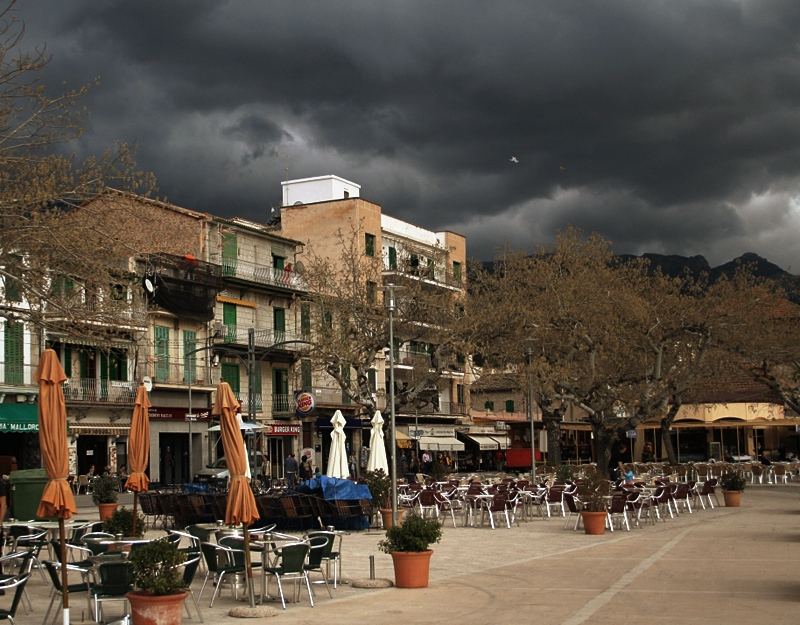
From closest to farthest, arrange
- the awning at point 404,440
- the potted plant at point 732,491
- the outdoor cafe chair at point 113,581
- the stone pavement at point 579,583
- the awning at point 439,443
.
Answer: the outdoor cafe chair at point 113,581
the stone pavement at point 579,583
the potted plant at point 732,491
the awning at point 404,440
the awning at point 439,443

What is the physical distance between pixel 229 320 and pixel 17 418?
13.7 meters

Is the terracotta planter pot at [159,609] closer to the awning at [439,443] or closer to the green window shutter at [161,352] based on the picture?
the green window shutter at [161,352]

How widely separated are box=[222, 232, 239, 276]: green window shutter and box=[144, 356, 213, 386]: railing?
4.65 meters

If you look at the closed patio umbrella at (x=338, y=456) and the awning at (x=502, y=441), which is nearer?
the closed patio umbrella at (x=338, y=456)

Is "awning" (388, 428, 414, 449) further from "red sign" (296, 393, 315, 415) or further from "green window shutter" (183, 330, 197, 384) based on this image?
"green window shutter" (183, 330, 197, 384)

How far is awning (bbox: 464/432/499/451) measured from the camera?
215 feet

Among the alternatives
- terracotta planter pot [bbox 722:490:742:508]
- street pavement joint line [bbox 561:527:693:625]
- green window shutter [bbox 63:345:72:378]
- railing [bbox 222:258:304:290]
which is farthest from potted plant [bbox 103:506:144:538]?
railing [bbox 222:258:304:290]

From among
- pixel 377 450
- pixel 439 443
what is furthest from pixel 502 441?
pixel 377 450

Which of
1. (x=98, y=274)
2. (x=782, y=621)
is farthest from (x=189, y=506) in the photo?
(x=782, y=621)

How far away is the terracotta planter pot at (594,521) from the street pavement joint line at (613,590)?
7.99ft

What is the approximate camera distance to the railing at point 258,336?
155 ft

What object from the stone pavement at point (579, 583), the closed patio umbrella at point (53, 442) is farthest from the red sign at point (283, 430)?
the closed patio umbrella at point (53, 442)

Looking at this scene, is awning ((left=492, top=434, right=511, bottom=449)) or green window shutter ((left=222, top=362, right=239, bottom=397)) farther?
awning ((left=492, top=434, right=511, bottom=449))

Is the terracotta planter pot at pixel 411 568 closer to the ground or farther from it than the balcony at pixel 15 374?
closer to the ground
